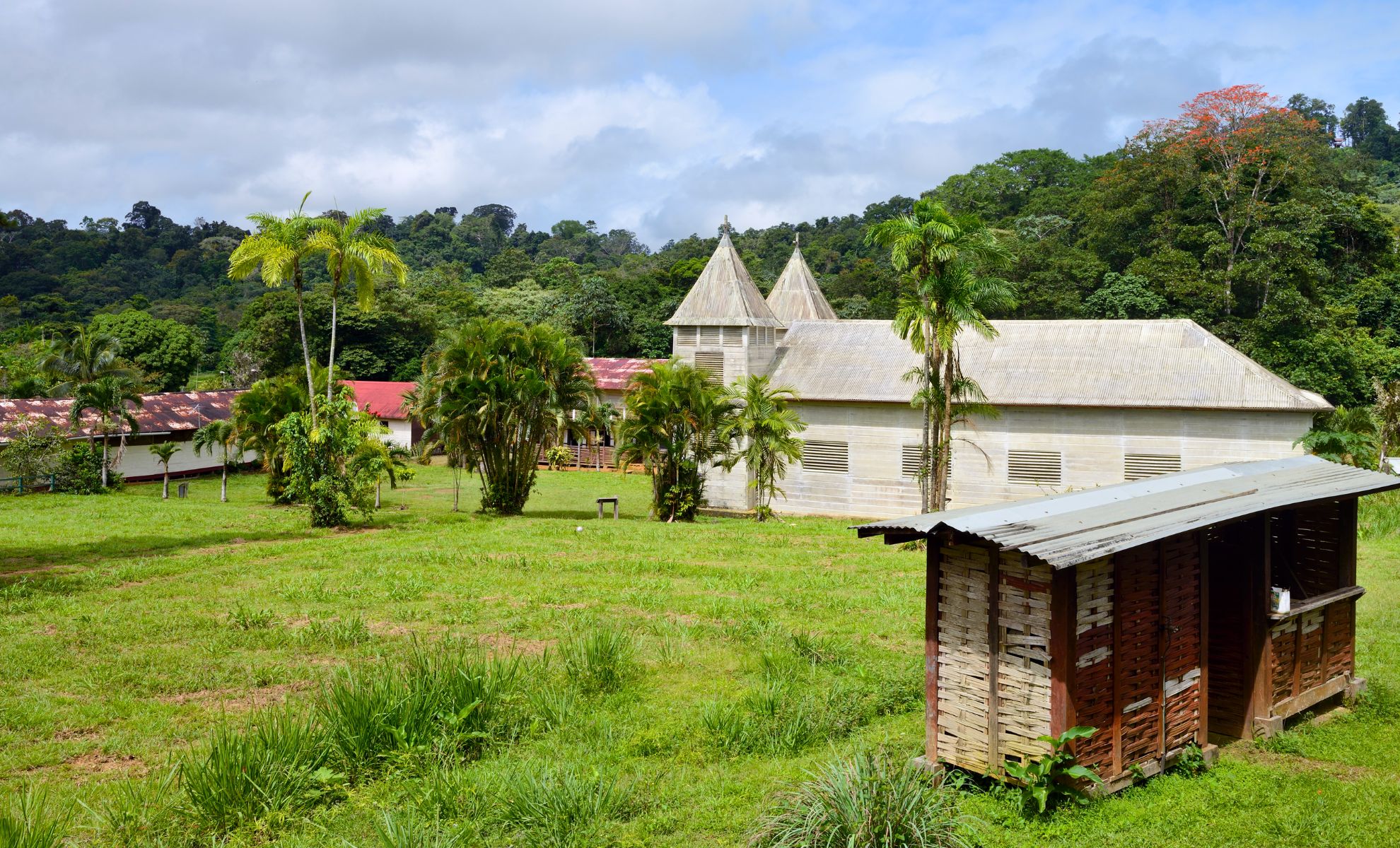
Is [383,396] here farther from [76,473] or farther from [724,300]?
[724,300]

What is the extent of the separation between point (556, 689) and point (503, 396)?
15787mm

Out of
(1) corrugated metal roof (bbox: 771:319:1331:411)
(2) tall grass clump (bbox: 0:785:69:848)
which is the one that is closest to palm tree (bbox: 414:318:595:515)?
(1) corrugated metal roof (bbox: 771:319:1331:411)

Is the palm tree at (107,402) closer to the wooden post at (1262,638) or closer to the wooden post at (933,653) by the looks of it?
the wooden post at (933,653)

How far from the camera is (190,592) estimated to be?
14812 mm

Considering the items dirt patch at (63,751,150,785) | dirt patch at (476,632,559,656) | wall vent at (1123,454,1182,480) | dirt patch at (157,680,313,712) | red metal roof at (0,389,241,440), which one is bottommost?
dirt patch at (63,751,150,785)

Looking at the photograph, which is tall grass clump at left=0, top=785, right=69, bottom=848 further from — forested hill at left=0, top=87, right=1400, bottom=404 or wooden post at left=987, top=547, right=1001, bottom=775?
forested hill at left=0, top=87, right=1400, bottom=404

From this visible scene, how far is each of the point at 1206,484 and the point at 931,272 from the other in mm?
10011

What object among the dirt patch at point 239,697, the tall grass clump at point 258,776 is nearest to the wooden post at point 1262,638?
the tall grass clump at point 258,776

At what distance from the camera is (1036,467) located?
26953 mm

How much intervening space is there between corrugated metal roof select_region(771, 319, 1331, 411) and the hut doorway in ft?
56.6

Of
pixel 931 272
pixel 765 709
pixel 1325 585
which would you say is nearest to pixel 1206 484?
pixel 1325 585

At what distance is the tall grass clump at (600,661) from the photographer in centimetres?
1020

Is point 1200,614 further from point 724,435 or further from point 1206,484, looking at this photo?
point 724,435

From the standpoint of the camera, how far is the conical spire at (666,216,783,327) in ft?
98.9
